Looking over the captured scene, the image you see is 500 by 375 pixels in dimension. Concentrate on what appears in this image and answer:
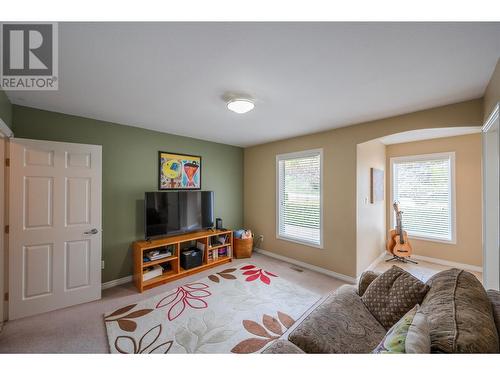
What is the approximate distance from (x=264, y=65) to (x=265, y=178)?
9.53ft

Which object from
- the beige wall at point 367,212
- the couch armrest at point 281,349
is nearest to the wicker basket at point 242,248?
the beige wall at point 367,212

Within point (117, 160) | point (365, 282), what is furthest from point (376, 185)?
point (117, 160)

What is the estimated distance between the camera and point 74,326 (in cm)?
204

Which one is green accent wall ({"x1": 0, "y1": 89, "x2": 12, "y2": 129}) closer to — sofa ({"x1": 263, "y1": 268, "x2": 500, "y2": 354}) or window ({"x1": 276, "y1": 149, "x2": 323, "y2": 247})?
sofa ({"x1": 263, "y1": 268, "x2": 500, "y2": 354})

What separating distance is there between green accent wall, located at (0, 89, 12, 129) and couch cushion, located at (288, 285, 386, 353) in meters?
3.25

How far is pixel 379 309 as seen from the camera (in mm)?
1485

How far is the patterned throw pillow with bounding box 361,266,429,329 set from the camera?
139 cm

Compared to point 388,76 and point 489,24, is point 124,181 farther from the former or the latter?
point 489,24

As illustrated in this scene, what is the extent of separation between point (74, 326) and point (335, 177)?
3.80m

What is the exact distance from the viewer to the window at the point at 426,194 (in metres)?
3.62

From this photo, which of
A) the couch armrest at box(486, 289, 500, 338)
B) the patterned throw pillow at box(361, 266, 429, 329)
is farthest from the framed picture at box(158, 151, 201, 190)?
the couch armrest at box(486, 289, 500, 338)
